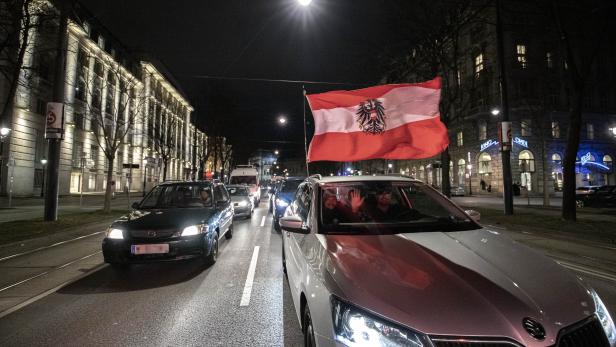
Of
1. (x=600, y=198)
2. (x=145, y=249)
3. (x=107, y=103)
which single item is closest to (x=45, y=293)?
(x=145, y=249)

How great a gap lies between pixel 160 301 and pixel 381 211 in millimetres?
3260

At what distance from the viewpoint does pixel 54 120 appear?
13.3 metres

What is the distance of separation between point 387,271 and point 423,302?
1.27 ft

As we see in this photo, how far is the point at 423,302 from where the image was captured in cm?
206

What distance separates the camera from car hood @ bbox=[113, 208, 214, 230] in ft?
20.1

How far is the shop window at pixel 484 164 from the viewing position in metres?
41.9

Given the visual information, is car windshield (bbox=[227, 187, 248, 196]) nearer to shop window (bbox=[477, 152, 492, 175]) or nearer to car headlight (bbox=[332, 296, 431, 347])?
car headlight (bbox=[332, 296, 431, 347])

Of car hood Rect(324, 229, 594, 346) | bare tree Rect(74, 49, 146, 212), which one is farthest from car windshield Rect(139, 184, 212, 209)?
bare tree Rect(74, 49, 146, 212)

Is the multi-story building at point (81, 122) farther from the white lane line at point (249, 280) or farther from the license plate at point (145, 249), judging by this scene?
the license plate at point (145, 249)

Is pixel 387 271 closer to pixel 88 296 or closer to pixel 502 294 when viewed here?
pixel 502 294

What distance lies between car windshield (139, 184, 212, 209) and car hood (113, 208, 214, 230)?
0.42 m

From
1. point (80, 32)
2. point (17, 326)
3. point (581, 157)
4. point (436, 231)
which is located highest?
point (80, 32)

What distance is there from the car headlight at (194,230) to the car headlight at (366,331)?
4.52 m

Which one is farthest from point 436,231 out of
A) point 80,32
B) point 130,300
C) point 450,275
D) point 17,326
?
point 80,32
